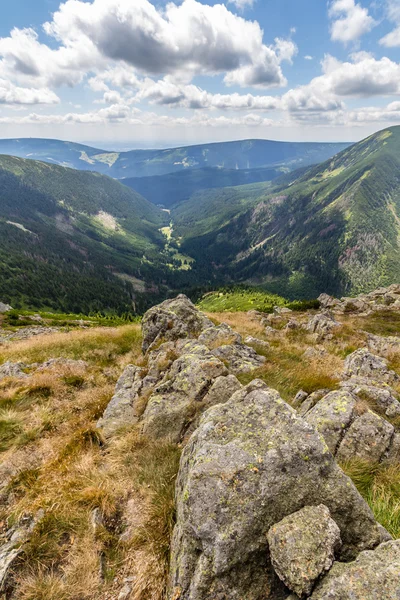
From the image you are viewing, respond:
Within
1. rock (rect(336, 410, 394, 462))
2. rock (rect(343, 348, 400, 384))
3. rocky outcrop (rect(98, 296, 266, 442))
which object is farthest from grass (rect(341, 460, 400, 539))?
rock (rect(343, 348, 400, 384))

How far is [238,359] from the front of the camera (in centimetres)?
1545

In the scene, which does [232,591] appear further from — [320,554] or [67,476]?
[67,476]

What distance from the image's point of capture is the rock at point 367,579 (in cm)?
377

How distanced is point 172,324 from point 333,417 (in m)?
16.9

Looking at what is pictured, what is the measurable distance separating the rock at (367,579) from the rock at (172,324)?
1828 cm

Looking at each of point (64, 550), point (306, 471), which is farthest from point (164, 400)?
point (306, 471)

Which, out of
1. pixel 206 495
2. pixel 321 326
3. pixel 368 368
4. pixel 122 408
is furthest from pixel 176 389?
pixel 321 326

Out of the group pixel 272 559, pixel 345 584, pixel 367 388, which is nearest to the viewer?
pixel 345 584

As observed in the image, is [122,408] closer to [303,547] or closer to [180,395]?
[180,395]

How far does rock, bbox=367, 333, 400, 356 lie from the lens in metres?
24.1

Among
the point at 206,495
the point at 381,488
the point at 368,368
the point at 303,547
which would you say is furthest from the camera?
the point at 368,368

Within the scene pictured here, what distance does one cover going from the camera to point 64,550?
6.24m

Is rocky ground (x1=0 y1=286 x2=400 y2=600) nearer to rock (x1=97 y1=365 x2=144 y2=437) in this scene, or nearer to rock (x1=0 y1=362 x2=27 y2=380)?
rock (x1=97 y1=365 x2=144 y2=437)

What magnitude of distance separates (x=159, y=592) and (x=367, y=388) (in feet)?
31.3
